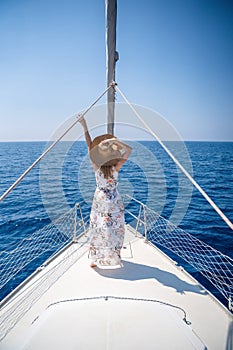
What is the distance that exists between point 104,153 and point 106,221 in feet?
2.41

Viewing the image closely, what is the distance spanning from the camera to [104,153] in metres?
1.99

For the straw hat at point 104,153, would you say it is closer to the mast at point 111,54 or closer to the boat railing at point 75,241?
the mast at point 111,54

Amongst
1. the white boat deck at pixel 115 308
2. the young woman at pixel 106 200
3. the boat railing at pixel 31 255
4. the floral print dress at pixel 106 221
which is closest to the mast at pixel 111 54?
the young woman at pixel 106 200

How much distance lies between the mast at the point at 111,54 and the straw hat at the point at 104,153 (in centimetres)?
41

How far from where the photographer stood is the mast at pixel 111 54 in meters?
1.72

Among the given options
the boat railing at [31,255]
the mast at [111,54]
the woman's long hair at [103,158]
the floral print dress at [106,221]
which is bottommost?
the boat railing at [31,255]

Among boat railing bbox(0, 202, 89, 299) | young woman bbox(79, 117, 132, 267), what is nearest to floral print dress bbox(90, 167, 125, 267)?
young woman bbox(79, 117, 132, 267)

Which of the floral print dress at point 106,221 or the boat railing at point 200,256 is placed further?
the boat railing at point 200,256

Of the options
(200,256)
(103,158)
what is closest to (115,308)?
(103,158)

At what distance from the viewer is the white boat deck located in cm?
100

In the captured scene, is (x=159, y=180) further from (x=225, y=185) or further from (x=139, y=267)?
(x=139, y=267)

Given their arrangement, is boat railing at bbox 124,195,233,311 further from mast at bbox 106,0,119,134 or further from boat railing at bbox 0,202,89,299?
mast at bbox 106,0,119,134

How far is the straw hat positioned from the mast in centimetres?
41

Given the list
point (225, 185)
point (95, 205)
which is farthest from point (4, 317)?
point (225, 185)
